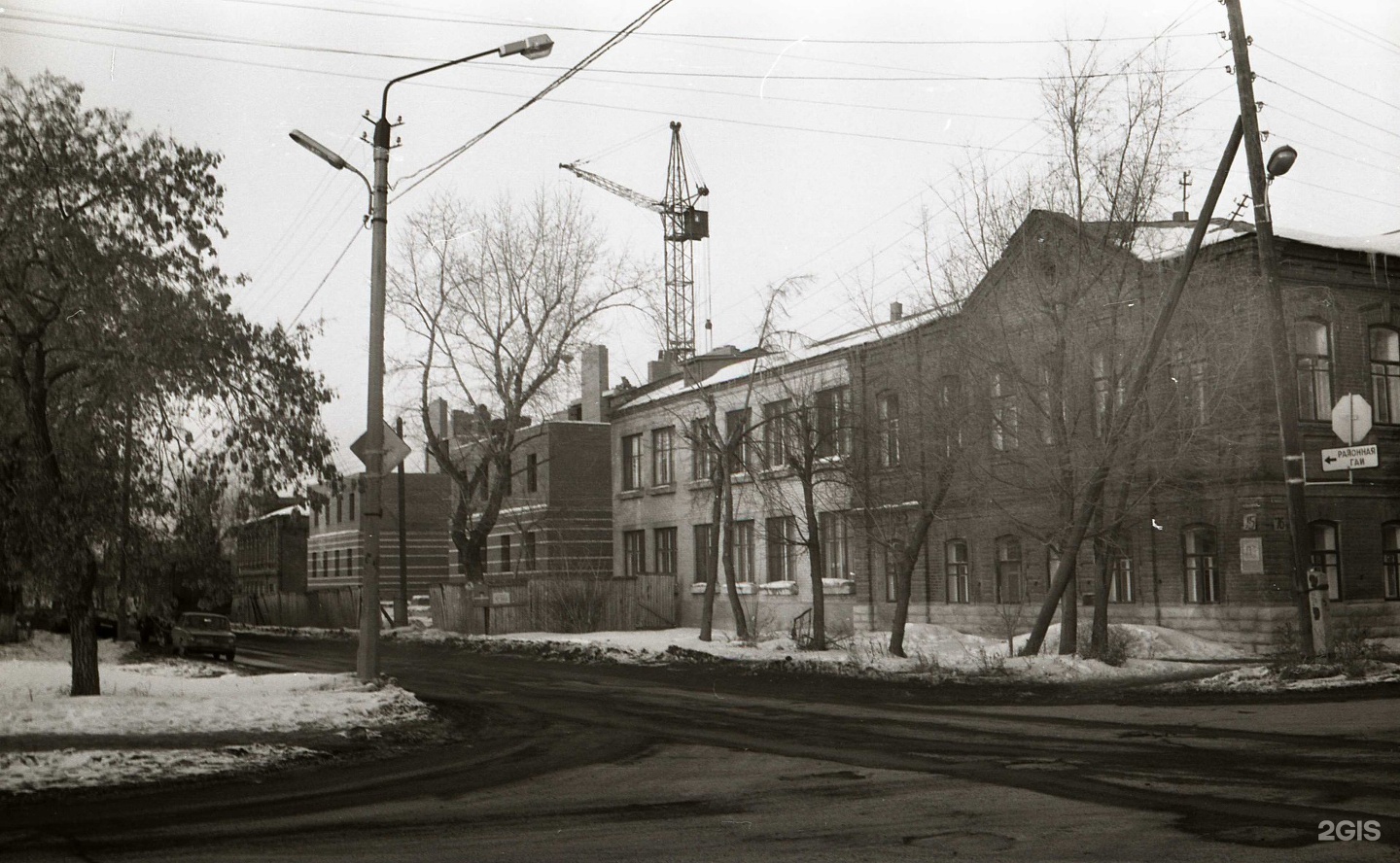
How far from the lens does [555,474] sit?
50.3 meters

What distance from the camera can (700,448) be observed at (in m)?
34.2

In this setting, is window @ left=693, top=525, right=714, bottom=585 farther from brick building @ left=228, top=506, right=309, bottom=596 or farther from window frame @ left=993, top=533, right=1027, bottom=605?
brick building @ left=228, top=506, right=309, bottom=596

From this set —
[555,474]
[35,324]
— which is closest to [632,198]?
[555,474]

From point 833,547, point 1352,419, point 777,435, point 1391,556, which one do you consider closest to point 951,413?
point 777,435

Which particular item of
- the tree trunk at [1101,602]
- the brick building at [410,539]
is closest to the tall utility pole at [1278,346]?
the tree trunk at [1101,602]

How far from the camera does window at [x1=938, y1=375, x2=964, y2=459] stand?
25.2 meters

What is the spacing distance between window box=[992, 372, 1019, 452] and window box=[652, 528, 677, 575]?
2326cm

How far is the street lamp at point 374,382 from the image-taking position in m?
18.3

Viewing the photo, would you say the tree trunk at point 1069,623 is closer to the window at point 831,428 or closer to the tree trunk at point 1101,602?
the tree trunk at point 1101,602

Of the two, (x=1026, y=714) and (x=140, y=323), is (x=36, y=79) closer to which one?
(x=140, y=323)

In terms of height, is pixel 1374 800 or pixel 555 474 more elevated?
pixel 555 474

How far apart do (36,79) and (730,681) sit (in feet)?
47.0

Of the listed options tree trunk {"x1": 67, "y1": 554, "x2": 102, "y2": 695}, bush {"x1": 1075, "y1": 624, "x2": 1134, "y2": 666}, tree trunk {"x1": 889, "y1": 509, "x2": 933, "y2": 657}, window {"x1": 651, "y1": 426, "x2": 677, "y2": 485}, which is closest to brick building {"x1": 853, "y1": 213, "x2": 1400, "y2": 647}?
tree trunk {"x1": 889, "y1": 509, "x2": 933, "y2": 657}

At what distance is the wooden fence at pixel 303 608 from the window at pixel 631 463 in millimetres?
15426
